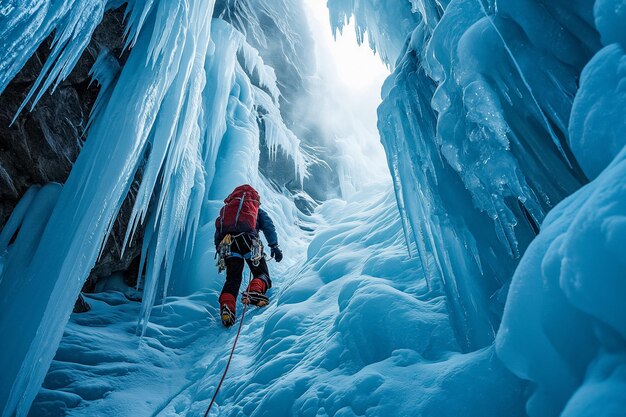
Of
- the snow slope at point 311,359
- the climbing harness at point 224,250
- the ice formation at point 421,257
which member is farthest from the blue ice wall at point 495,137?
the climbing harness at point 224,250

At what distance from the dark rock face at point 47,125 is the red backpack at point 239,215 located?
6.32ft

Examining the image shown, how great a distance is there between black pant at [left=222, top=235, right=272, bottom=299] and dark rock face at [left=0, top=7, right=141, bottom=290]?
211cm

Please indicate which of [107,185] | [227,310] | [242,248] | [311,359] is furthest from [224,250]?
[311,359]

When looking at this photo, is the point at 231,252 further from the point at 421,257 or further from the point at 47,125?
the point at 47,125

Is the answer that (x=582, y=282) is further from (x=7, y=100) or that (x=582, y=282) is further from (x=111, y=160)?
(x=7, y=100)

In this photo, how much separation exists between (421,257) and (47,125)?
15.7ft

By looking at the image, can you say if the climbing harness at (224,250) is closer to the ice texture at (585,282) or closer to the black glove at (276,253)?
the black glove at (276,253)

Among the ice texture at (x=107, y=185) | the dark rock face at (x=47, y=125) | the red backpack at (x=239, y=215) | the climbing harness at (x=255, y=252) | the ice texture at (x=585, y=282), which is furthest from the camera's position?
the red backpack at (x=239, y=215)

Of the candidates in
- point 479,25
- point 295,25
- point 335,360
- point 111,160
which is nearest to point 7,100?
point 111,160

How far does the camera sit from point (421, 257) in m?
2.32

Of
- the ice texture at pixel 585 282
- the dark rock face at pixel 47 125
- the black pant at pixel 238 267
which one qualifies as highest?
the dark rock face at pixel 47 125

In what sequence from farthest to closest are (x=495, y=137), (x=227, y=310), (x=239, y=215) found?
(x=239, y=215)
(x=227, y=310)
(x=495, y=137)

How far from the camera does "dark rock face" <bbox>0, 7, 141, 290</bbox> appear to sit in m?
3.94

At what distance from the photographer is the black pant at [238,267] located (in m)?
3.95
